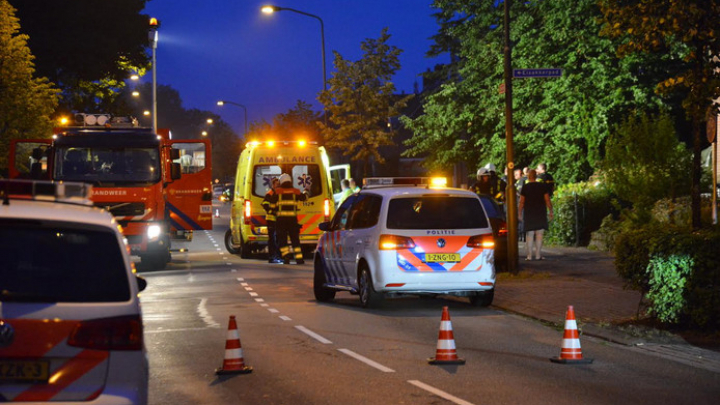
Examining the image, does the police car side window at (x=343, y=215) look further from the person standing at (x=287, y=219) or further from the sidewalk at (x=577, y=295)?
the person standing at (x=287, y=219)

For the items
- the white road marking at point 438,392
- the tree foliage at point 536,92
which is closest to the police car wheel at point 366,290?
the white road marking at point 438,392

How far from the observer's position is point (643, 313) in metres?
14.2

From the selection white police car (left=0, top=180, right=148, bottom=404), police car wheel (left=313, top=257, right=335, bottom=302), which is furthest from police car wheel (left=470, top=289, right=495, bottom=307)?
white police car (left=0, top=180, right=148, bottom=404)

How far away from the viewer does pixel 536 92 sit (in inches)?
1513

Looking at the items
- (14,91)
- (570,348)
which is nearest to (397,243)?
(570,348)

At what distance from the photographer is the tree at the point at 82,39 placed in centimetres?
5150

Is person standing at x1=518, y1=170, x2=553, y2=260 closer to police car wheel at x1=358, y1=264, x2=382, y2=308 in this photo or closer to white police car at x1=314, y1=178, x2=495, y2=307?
white police car at x1=314, y1=178, x2=495, y2=307

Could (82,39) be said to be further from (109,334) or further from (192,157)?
(109,334)

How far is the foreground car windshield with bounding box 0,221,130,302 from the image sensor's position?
6.27 metres

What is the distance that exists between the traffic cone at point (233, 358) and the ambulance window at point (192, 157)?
17876 mm

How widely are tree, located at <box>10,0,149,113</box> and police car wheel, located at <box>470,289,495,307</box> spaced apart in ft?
125

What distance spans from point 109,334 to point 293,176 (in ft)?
75.1

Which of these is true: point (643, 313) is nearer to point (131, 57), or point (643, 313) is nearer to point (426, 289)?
point (426, 289)

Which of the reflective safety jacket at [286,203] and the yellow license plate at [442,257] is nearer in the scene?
the yellow license plate at [442,257]
